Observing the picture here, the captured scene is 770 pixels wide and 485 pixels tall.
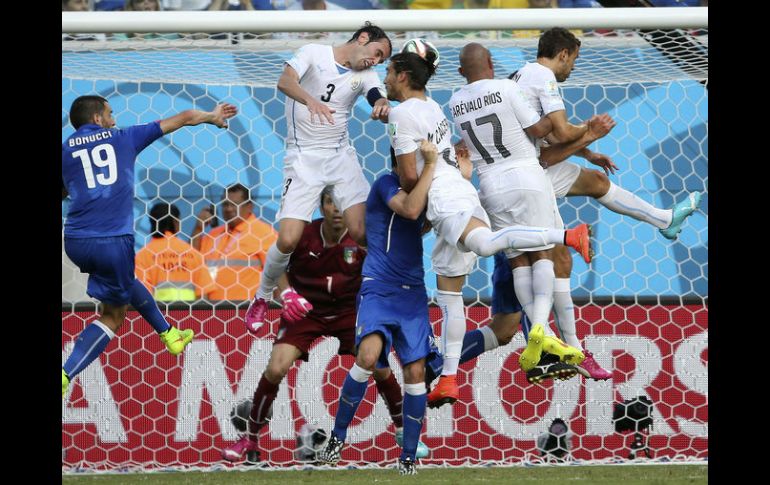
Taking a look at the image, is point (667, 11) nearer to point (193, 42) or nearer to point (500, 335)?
point (500, 335)

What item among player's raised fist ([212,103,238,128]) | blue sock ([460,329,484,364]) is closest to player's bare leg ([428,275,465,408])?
blue sock ([460,329,484,364])

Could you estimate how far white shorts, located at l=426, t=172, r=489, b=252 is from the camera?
5688mm

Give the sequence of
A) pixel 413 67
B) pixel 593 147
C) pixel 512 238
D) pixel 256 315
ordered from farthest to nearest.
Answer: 1. pixel 593 147
2. pixel 256 315
3. pixel 413 67
4. pixel 512 238

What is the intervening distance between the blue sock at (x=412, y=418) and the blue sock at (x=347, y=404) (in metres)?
0.26

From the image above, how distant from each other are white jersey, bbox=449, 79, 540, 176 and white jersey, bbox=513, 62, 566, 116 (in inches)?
4.7

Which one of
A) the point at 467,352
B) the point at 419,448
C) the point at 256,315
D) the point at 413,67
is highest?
the point at 413,67

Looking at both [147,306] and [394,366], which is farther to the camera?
[394,366]

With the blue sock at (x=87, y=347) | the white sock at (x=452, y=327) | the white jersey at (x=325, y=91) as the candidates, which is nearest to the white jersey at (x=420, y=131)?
the white jersey at (x=325, y=91)

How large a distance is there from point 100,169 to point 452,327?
7.09 feet

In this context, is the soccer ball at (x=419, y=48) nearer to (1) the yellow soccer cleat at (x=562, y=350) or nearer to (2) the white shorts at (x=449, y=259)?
(2) the white shorts at (x=449, y=259)

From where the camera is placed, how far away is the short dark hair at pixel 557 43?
240 inches

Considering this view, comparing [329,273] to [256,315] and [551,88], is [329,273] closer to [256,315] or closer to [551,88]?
[256,315]

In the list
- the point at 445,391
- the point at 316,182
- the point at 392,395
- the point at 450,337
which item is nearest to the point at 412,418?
the point at 445,391

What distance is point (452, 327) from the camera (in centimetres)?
600
